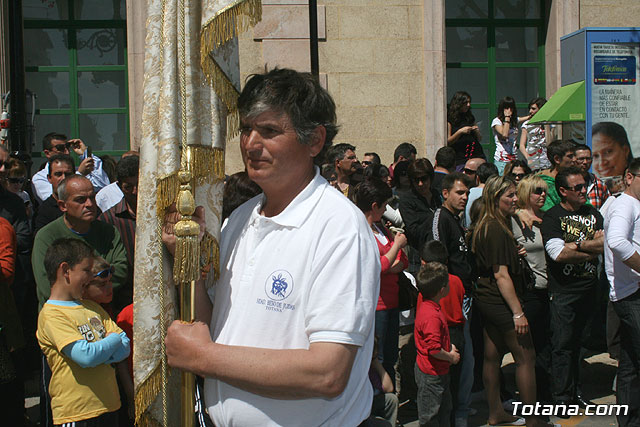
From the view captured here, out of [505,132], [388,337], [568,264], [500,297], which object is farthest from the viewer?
[505,132]

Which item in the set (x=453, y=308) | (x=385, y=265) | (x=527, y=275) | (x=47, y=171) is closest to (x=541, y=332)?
(x=527, y=275)

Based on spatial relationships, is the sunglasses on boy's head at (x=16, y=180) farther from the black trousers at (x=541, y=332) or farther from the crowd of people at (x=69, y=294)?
the black trousers at (x=541, y=332)

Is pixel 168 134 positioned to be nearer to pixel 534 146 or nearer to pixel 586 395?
pixel 586 395

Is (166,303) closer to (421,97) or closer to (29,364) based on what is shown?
(29,364)

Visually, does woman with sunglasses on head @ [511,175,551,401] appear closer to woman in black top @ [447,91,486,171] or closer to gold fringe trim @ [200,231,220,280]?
woman in black top @ [447,91,486,171]

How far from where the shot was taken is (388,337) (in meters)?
5.96

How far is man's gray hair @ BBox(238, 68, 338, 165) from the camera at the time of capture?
2.37m

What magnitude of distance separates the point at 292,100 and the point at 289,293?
2.03 ft

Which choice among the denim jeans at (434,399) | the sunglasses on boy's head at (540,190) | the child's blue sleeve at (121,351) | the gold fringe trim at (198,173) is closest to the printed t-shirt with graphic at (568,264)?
the sunglasses on boy's head at (540,190)

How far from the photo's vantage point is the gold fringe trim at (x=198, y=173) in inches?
97.3

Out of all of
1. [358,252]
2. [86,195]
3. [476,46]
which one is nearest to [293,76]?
[358,252]

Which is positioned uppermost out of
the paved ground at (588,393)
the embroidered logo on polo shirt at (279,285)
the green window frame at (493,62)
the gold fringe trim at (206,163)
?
the green window frame at (493,62)

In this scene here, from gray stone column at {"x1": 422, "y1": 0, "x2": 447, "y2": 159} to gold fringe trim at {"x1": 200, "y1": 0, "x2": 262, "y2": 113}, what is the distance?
813cm

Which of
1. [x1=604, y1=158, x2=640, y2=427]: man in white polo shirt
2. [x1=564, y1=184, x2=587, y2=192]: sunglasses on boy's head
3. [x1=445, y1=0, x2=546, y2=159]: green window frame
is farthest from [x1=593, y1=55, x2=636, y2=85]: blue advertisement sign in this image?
[x1=604, y1=158, x2=640, y2=427]: man in white polo shirt
